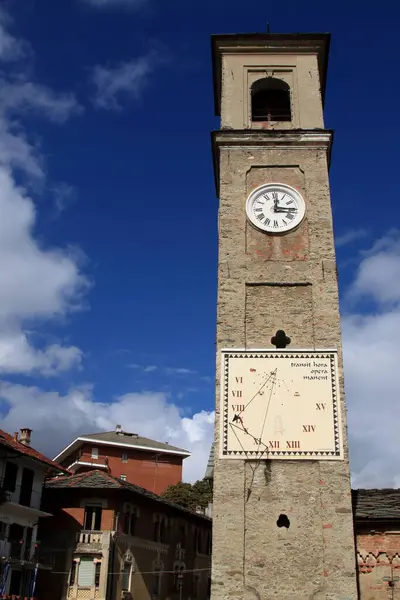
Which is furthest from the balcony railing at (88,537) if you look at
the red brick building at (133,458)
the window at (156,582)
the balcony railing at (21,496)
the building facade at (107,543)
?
the red brick building at (133,458)

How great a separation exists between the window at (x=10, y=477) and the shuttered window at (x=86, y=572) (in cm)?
454

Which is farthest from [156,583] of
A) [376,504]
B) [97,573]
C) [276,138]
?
[276,138]

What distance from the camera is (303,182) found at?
62.7ft

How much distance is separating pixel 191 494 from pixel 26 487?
18.5 metres

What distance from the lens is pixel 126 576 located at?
28.9 metres

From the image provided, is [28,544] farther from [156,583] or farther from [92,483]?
[156,583]

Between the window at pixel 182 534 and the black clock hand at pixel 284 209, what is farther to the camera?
the window at pixel 182 534

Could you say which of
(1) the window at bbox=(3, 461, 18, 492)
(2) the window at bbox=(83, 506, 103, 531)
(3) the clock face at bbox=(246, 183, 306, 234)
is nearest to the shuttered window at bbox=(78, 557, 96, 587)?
(2) the window at bbox=(83, 506, 103, 531)

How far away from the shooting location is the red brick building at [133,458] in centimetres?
5072

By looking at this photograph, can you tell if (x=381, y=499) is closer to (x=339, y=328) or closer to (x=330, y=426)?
(x=330, y=426)

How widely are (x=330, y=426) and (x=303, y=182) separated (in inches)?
297

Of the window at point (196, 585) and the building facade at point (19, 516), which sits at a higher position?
the building facade at point (19, 516)

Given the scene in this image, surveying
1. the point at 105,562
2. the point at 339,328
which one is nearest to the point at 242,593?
the point at 339,328

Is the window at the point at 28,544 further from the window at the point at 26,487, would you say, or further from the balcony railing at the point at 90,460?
the balcony railing at the point at 90,460
